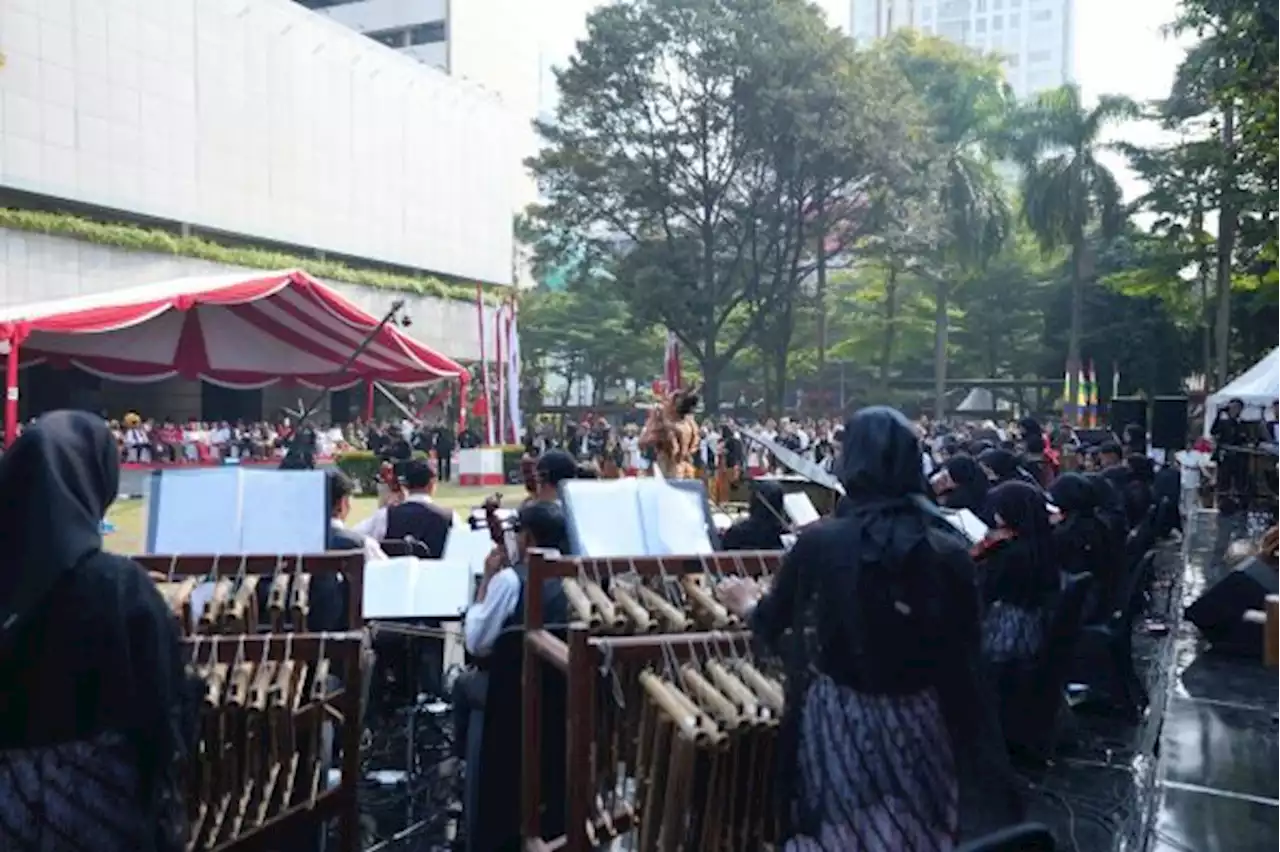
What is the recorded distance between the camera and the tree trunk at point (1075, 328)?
96.7 ft

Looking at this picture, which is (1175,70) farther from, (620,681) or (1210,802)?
(620,681)

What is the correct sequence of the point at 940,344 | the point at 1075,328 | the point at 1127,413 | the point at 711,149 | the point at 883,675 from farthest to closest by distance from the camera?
1. the point at 940,344
2. the point at 1075,328
3. the point at 711,149
4. the point at 1127,413
5. the point at 883,675

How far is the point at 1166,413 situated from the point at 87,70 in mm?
25300

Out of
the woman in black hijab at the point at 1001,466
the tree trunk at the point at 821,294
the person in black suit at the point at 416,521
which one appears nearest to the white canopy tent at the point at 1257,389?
the woman in black hijab at the point at 1001,466

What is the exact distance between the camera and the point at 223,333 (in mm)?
12758

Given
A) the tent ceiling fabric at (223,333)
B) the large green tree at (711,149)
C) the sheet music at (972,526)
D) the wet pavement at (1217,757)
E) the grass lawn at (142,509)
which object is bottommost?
the grass lawn at (142,509)

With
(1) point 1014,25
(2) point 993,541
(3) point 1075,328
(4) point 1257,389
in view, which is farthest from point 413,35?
(1) point 1014,25

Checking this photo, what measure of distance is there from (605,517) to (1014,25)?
→ 106 metres

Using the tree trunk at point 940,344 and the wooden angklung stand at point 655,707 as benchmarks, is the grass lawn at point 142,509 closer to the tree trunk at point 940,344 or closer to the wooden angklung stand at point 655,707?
the wooden angklung stand at point 655,707

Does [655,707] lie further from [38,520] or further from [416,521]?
[416,521]

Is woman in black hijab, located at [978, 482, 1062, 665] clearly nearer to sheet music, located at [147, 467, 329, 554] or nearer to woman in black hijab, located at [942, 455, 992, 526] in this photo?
woman in black hijab, located at [942, 455, 992, 526]

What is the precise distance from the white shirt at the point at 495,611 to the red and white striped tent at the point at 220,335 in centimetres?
841

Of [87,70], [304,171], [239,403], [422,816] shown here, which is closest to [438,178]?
[304,171]

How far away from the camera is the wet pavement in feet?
14.8
